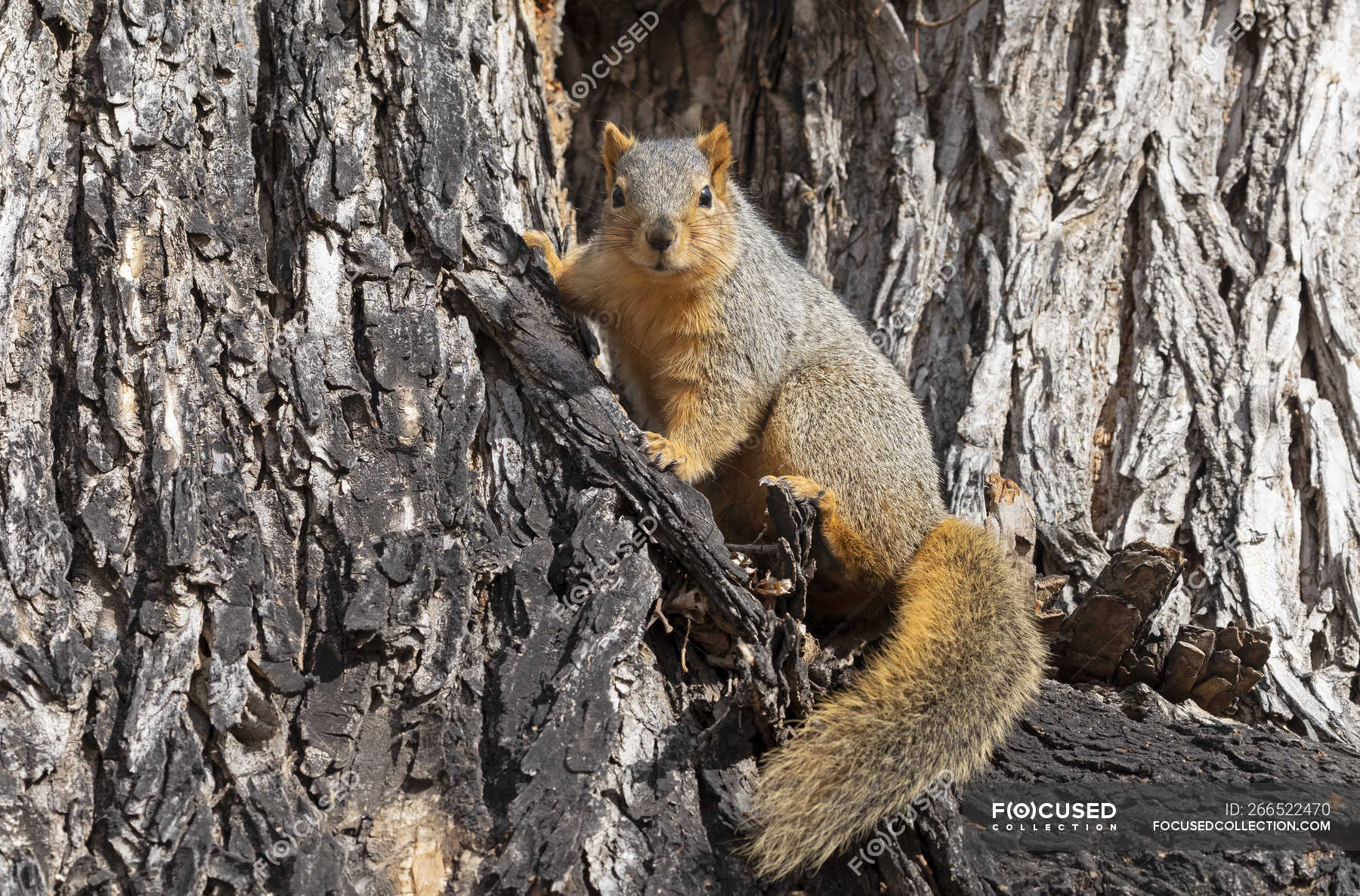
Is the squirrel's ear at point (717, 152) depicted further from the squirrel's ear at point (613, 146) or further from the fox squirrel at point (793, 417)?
the squirrel's ear at point (613, 146)

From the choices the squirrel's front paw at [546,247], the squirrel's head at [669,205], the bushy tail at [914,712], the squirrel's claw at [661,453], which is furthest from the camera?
the squirrel's front paw at [546,247]

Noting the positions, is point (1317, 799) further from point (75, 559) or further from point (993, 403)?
point (75, 559)

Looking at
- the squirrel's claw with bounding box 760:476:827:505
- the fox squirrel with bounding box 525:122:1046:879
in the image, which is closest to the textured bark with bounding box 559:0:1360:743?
the fox squirrel with bounding box 525:122:1046:879

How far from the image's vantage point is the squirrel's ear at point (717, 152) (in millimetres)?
4004

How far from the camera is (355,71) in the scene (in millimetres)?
3225

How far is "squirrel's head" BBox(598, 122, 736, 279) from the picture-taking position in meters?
3.53

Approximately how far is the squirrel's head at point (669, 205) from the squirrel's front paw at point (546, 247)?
185 millimetres

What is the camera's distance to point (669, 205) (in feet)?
11.7

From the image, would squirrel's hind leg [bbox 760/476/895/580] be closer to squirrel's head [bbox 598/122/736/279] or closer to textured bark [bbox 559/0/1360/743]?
textured bark [bbox 559/0/1360/743]

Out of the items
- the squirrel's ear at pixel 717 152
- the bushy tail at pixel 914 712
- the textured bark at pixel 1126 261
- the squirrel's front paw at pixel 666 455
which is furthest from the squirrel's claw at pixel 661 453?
the textured bark at pixel 1126 261

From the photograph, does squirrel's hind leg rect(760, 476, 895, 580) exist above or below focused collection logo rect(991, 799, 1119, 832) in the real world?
above

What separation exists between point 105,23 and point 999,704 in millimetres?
3136

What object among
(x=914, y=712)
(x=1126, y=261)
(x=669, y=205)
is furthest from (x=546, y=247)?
(x=1126, y=261)

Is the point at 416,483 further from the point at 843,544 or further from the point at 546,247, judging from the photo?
the point at 843,544
